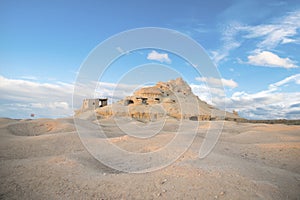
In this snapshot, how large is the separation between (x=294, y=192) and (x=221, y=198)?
1.66 m

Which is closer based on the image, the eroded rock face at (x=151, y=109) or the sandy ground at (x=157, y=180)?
the sandy ground at (x=157, y=180)

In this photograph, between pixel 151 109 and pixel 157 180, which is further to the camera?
pixel 151 109

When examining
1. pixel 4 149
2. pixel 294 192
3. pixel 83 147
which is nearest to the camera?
pixel 294 192

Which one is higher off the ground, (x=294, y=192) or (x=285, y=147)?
(x=285, y=147)

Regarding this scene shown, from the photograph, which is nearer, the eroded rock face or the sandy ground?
the sandy ground

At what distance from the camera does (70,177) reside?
457 centimetres

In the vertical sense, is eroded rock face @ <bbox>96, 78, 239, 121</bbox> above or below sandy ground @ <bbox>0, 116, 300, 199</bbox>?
above

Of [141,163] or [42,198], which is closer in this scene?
[42,198]

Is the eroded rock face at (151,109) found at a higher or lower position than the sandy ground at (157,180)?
higher

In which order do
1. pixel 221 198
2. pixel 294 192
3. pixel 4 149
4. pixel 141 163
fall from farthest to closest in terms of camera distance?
pixel 4 149 → pixel 141 163 → pixel 294 192 → pixel 221 198

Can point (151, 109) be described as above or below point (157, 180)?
above

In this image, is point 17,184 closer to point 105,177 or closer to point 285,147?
point 105,177

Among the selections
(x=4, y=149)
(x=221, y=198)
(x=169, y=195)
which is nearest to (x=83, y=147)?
(x=4, y=149)

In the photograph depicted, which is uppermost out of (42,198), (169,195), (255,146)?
(255,146)
